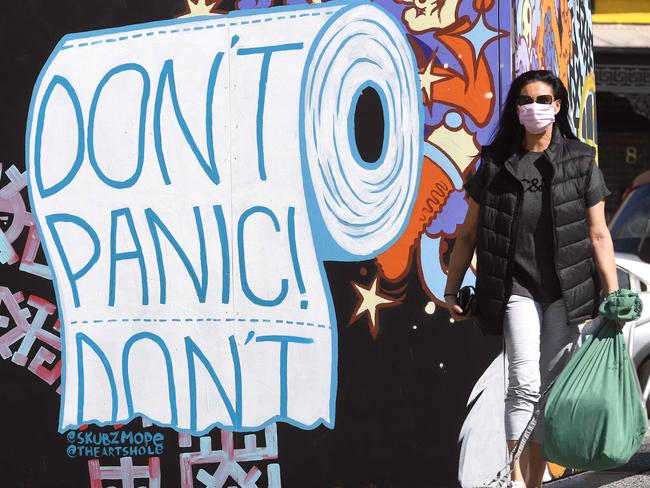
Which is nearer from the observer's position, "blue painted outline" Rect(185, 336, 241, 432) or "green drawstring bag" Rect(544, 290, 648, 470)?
"green drawstring bag" Rect(544, 290, 648, 470)

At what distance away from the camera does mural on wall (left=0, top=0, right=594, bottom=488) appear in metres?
6.19

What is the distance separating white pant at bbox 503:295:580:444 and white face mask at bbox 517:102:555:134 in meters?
0.69

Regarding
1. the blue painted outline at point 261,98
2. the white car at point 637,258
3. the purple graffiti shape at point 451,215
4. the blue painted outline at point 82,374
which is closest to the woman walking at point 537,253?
the purple graffiti shape at point 451,215

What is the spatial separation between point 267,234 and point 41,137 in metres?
1.27

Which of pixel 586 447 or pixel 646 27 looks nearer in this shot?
pixel 586 447

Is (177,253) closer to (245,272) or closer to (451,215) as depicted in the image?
(245,272)

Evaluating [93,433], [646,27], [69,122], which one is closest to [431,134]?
[69,122]

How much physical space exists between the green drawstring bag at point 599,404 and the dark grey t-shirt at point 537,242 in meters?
0.26

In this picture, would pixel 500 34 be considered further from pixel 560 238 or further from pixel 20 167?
pixel 20 167

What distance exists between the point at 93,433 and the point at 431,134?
2.26 metres

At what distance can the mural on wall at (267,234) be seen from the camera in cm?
619

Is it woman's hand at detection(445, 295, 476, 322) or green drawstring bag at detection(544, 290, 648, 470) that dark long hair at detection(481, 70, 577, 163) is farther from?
green drawstring bag at detection(544, 290, 648, 470)

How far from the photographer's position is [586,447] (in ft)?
15.7

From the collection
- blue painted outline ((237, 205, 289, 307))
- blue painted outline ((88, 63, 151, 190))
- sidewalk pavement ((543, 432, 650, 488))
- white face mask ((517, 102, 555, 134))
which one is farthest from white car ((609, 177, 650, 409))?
blue painted outline ((88, 63, 151, 190))
